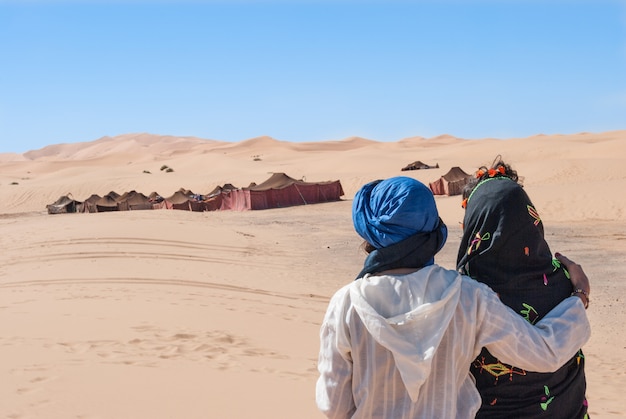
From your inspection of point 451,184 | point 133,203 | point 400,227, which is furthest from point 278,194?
point 400,227

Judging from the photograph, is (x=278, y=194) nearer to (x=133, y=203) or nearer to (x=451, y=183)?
(x=133, y=203)

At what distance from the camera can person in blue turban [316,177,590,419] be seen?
2168 mm

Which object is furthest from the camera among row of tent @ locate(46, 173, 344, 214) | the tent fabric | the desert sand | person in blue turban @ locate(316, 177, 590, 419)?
row of tent @ locate(46, 173, 344, 214)

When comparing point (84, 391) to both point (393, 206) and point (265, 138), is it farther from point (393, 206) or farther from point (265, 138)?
point (265, 138)

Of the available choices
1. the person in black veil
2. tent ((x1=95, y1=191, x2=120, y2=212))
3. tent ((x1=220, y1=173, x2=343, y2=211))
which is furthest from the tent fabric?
the person in black veil

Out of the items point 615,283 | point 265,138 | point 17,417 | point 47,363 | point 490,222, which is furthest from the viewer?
point 265,138

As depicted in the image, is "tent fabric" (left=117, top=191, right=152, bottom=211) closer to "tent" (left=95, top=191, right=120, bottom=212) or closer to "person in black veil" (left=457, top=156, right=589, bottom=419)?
"tent" (left=95, top=191, right=120, bottom=212)

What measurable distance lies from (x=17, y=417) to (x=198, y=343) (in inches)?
109

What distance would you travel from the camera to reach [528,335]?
228 cm

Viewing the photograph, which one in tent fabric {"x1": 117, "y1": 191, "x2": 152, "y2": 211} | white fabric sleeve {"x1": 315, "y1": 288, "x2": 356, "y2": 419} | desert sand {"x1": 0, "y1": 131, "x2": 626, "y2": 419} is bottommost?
desert sand {"x1": 0, "y1": 131, "x2": 626, "y2": 419}

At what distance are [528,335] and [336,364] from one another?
0.62 meters

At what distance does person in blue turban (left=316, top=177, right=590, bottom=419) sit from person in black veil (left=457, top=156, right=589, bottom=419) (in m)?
0.21

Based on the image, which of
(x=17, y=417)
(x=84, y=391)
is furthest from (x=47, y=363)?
(x=17, y=417)

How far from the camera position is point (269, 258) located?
16.2 meters
